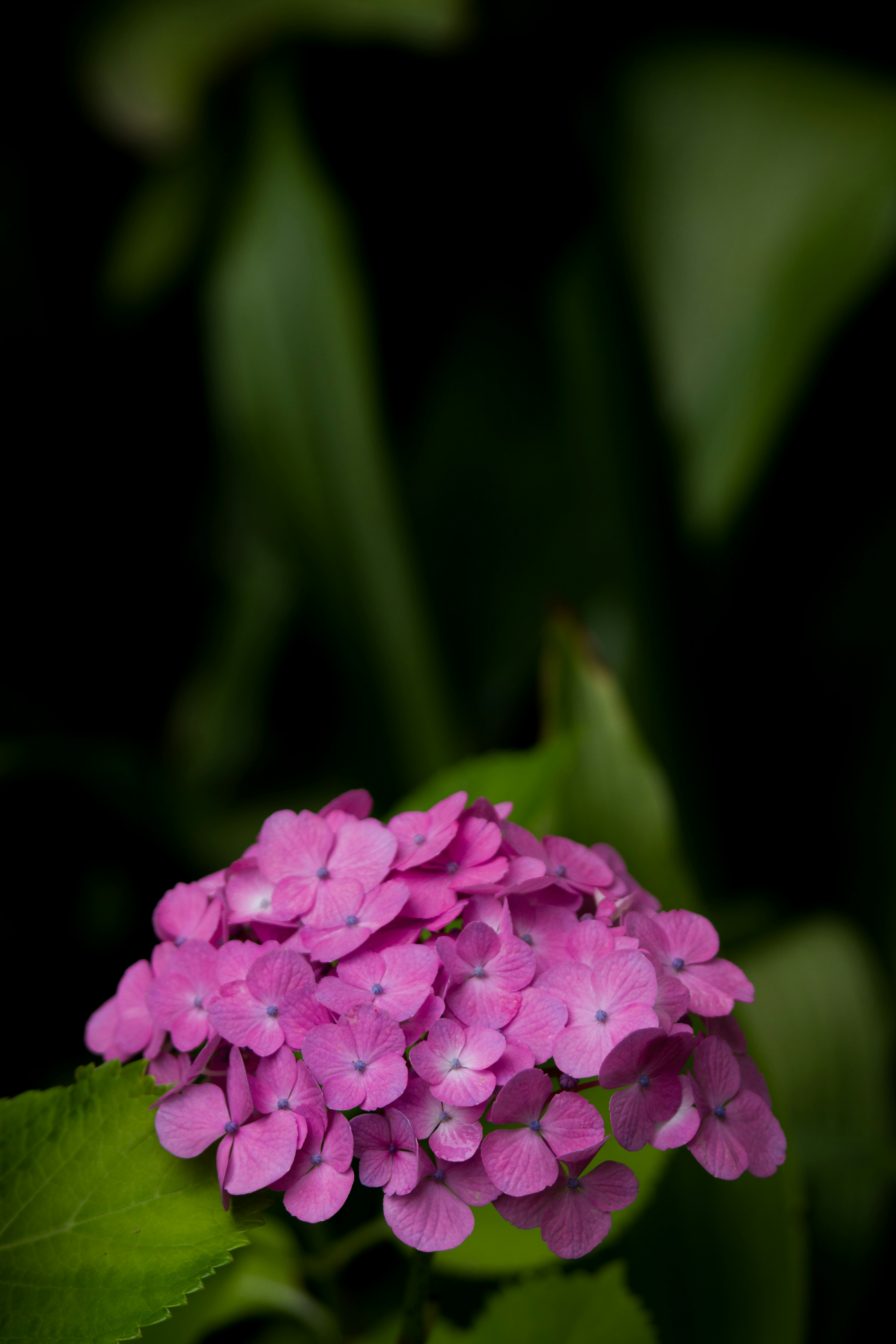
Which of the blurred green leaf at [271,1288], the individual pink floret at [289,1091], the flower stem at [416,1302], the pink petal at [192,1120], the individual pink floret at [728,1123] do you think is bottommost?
the blurred green leaf at [271,1288]

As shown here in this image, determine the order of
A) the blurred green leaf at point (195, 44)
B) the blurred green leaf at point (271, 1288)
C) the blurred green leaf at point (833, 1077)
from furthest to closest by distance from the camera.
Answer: the blurred green leaf at point (195, 44) < the blurred green leaf at point (833, 1077) < the blurred green leaf at point (271, 1288)

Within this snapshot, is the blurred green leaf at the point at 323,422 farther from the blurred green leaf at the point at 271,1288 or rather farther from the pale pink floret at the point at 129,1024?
the pale pink floret at the point at 129,1024

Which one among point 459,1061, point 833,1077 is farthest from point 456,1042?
point 833,1077

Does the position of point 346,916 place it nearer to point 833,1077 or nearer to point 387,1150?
point 387,1150

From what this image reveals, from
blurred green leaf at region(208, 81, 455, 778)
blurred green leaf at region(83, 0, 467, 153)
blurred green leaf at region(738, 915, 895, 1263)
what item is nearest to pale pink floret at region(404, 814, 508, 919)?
blurred green leaf at region(738, 915, 895, 1263)

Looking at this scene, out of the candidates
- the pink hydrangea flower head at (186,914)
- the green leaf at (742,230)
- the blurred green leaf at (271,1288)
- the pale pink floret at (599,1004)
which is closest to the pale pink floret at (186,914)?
the pink hydrangea flower head at (186,914)

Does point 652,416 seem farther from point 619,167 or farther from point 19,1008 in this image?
point 19,1008

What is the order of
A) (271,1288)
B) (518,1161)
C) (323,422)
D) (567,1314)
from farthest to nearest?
1. (323,422)
2. (271,1288)
3. (567,1314)
4. (518,1161)
